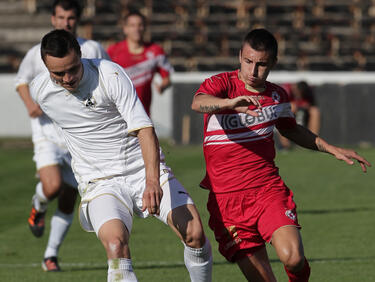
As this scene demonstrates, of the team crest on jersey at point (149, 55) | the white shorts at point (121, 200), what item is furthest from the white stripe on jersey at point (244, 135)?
the team crest on jersey at point (149, 55)

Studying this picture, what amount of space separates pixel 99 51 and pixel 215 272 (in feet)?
7.41

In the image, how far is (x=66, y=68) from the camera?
4.96m

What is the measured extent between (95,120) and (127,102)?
36 centimetres

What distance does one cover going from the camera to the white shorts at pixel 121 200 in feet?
16.6

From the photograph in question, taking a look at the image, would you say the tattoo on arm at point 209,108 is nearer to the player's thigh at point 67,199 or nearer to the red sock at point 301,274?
the red sock at point 301,274

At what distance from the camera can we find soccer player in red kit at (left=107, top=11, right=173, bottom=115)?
31.8ft

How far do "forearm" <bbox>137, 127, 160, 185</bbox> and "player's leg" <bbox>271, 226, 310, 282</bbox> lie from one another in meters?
0.86

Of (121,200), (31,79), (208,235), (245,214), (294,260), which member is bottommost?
(208,235)

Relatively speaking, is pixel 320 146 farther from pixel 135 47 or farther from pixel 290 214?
pixel 135 47

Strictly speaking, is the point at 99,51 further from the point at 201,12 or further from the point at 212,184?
the point at 201,12

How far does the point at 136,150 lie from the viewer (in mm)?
5410

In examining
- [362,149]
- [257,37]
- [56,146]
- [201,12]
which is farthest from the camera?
[201,12]

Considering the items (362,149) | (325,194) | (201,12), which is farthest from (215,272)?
(201,12)

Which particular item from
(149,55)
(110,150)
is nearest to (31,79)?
(149,55)
